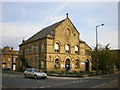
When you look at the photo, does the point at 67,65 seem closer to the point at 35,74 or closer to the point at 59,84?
the point at 35,74

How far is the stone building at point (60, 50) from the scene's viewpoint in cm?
3616

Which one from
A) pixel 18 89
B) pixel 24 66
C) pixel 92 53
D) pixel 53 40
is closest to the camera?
pixel 18 89

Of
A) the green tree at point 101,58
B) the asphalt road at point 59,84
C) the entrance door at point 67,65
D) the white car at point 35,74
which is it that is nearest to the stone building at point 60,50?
the entrance door at point 67,65

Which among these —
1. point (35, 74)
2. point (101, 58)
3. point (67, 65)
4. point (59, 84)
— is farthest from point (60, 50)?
point (59, 84)

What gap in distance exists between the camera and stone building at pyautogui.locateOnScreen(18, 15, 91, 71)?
36.2 meters

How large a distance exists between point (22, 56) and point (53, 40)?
14565 mm

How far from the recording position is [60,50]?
123ft

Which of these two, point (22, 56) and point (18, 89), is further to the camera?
point (22, 56)

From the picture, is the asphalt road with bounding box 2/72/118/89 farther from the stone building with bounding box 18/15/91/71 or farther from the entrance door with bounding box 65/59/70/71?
the entrance door with bounding box 65/59/70/71

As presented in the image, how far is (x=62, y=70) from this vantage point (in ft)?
122

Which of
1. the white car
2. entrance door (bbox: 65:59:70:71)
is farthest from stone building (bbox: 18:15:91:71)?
the white car

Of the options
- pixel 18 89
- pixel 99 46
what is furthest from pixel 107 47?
pixel 18 89

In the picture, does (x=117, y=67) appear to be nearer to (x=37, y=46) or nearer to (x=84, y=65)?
(x=84, y=65)

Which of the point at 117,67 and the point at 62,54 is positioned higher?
the point at 62,54
